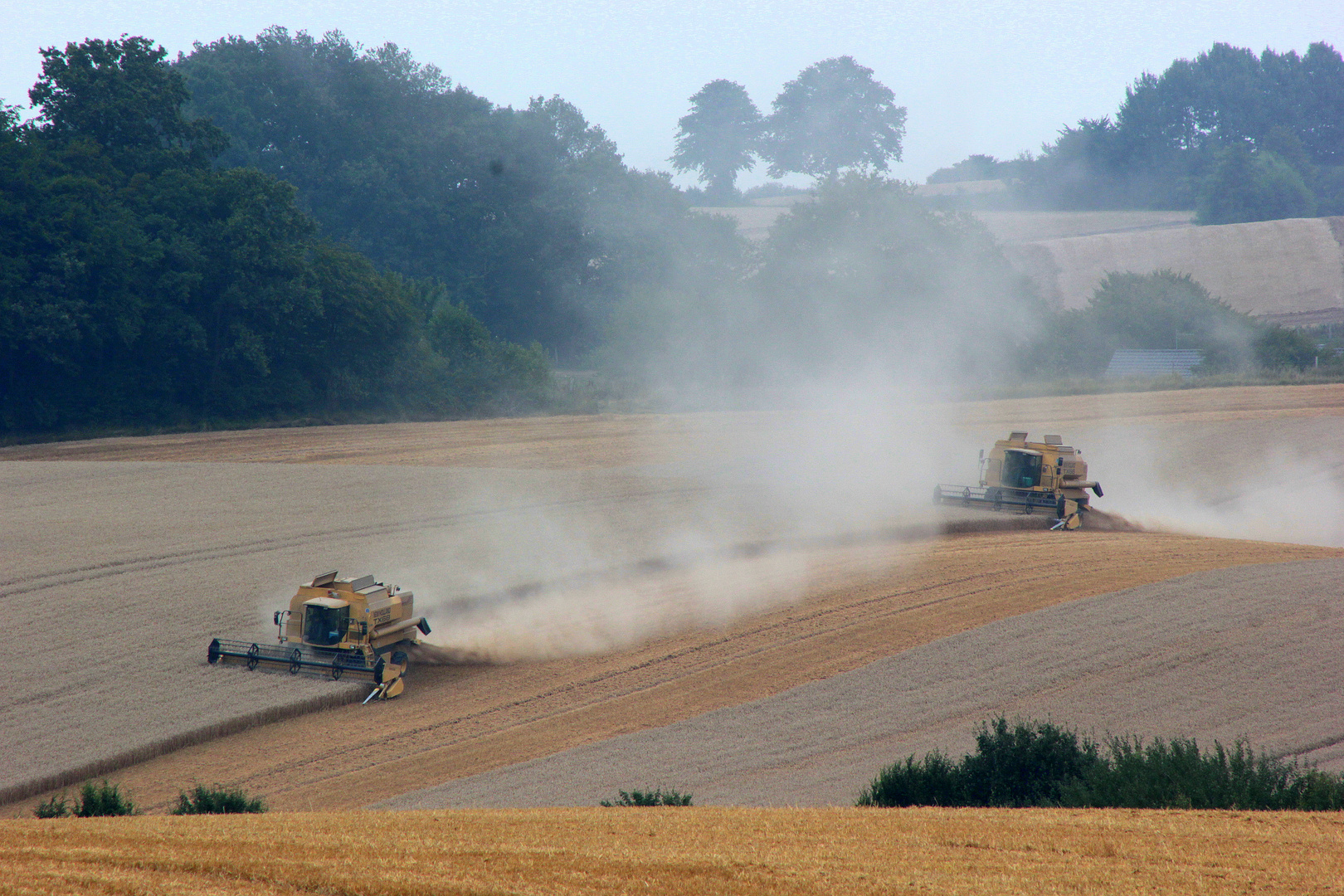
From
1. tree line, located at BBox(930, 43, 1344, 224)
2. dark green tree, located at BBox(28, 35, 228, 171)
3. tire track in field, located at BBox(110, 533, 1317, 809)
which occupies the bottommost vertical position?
tire track in field, located at BBox(110, 533, 1317, 809)

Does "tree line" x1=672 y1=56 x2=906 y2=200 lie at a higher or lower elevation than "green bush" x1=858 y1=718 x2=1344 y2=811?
higher

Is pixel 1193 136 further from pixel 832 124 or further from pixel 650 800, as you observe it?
pixel 650 800

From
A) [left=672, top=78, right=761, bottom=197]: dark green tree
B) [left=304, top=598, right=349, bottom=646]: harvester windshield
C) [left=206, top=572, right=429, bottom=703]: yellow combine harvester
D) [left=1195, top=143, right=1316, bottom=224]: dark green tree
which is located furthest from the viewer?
[left=672, top=78, right=761, bottom=197]: dark green tree

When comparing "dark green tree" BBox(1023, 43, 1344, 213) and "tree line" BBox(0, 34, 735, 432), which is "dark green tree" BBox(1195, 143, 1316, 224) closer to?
"dark green tree" BBox(1023, 43, 1344, 213)

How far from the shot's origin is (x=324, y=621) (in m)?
19.7

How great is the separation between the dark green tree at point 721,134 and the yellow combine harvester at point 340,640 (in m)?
144

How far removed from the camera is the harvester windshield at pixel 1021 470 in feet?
105

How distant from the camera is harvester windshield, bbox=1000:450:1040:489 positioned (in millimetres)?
31953

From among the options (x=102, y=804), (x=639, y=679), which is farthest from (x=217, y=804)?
(x=639, y=679)

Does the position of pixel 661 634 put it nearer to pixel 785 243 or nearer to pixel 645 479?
pixel 645 479

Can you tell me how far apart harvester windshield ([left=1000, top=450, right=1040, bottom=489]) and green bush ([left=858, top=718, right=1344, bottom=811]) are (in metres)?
18.0

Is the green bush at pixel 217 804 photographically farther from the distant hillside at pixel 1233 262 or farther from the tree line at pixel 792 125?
the tree line at pixel 792 125

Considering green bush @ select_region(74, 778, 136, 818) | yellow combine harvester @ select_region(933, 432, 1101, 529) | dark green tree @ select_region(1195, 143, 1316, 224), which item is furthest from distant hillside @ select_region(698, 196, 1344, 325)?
green bush @ select_region(74, 778, 136, 818)

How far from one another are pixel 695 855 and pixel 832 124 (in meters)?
139
